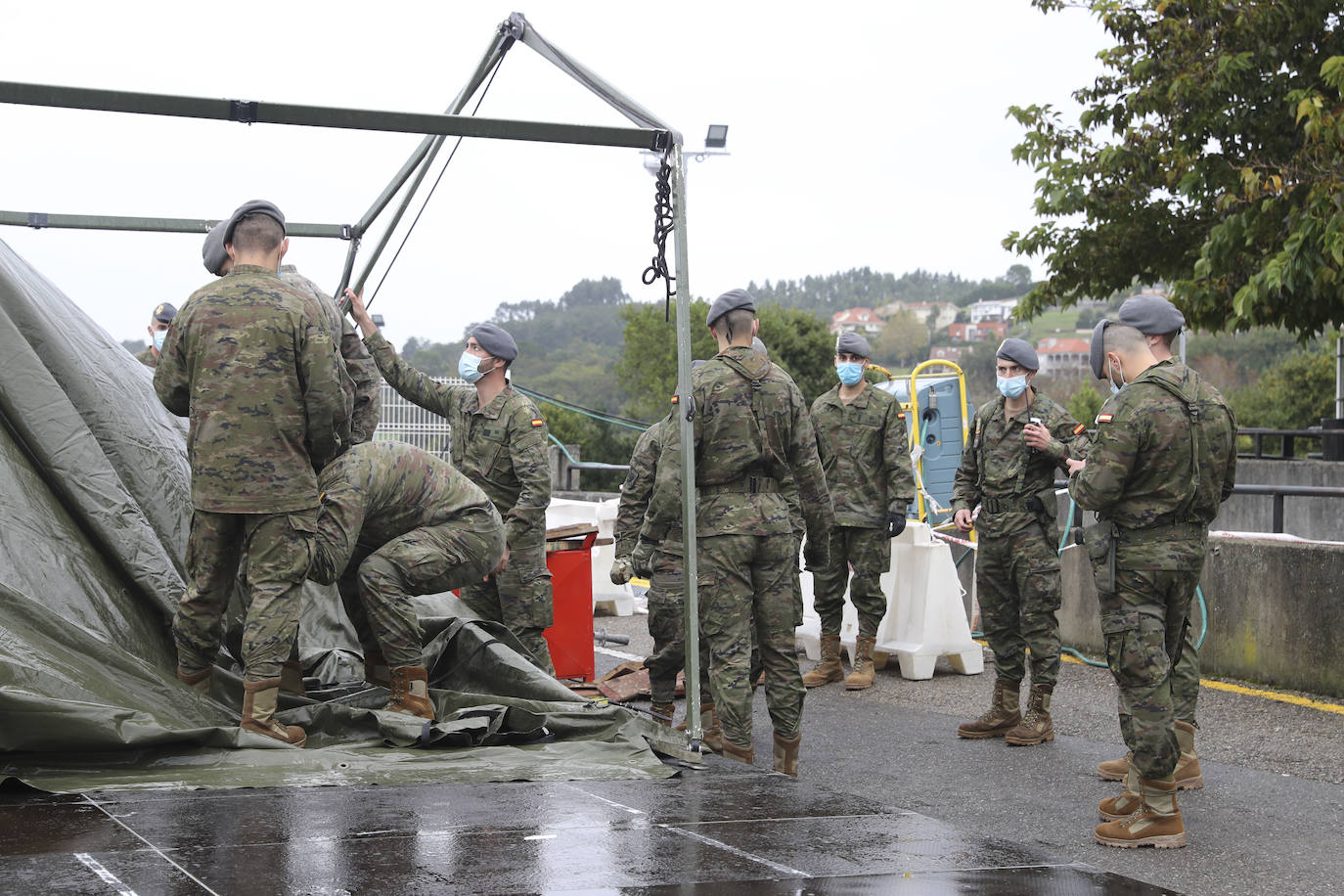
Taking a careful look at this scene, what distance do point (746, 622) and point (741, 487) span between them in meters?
0.60

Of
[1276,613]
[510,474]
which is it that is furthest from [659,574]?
[1276,613]

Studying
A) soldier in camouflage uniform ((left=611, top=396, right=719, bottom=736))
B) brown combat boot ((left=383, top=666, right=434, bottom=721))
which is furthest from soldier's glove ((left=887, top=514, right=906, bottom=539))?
brown combat boot ((left=383, top=666, right=434, bottom=721))

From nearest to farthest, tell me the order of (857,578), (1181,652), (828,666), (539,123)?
(539,123)
(1181,652)
(857,578)
(828,666)

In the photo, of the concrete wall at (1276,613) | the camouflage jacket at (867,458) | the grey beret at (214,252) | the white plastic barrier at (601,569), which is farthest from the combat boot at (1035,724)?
the white plastic barrier at (601,569)

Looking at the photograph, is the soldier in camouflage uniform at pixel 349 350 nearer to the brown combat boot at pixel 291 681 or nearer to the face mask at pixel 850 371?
the brown combat boot at pixel 291 681

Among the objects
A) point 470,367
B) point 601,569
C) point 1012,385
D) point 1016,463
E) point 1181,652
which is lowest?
point 601,569

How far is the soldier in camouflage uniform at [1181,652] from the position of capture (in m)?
5.14

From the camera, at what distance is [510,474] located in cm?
753

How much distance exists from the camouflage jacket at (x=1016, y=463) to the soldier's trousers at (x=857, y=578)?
1.15m

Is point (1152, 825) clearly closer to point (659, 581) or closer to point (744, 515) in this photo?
point (744, 515)

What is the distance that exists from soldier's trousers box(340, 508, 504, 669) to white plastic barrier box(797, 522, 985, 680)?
3521 millimetres

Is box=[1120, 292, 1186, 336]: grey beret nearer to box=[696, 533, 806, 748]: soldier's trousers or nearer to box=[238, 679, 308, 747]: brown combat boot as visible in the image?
box=[696, 533, 806, 748]: soldier's trousers

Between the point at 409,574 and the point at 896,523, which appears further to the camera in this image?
the point at 896,523

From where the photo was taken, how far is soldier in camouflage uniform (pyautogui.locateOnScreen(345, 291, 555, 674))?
284 inches
